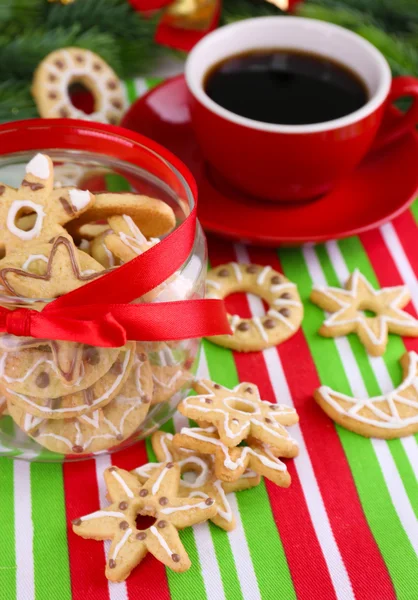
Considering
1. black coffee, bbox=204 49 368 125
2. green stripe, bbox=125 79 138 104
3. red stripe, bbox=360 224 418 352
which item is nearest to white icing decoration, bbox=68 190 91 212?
black coffee, bbox=204 49 368 125

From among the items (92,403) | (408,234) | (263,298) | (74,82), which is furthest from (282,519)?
(74,82)

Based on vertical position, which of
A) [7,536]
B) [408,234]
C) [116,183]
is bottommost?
[7,536]

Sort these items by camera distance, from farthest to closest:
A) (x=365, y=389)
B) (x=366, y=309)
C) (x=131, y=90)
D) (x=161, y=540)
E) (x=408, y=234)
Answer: (x=131, y=90)
(x=408, y=234)
(x=366, y=309)
(x=365, y=389)
(x=161, y=540)

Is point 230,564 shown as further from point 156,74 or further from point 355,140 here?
point 156,74

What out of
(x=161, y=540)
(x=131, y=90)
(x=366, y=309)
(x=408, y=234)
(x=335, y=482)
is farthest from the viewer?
(x=131, y=90)

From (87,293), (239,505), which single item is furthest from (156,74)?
(239,505)

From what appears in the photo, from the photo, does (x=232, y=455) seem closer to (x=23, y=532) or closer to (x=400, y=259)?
(x=23, y=532)

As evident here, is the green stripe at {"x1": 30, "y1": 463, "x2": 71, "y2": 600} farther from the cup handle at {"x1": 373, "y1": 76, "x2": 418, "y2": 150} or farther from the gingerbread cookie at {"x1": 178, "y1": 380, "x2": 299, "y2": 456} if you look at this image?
the cup handle at {"x1": 373, "y1": 76, "x2": 418, "y2": 150}
